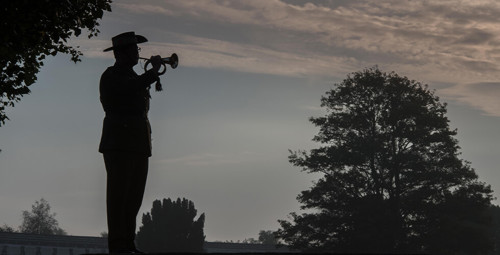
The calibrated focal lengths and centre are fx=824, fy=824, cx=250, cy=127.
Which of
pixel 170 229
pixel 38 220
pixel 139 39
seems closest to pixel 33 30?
pixel 139 39

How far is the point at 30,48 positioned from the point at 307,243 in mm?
35474

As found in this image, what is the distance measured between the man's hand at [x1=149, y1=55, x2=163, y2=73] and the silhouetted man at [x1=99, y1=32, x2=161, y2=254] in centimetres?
1

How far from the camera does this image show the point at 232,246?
115375 millimetres

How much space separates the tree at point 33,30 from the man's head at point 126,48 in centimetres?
599

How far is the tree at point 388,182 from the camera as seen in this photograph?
158 ft

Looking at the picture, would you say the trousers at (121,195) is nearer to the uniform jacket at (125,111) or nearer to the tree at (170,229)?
the uniform jacket at (125,111)

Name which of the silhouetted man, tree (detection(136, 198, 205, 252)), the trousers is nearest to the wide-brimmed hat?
the silhouetted man

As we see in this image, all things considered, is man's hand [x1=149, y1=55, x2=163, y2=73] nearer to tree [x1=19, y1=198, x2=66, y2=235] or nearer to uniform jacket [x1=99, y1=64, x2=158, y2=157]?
uniform jacket [x1=99, y1=64, x2=158, y2=157]

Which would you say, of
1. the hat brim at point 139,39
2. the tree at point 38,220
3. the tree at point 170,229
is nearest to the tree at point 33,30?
the hat brim at point 139,39

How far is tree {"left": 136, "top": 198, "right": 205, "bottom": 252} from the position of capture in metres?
82.9

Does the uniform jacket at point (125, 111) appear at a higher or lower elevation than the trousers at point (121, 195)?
higher

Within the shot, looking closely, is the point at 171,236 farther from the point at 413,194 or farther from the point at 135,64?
the point at 135,64

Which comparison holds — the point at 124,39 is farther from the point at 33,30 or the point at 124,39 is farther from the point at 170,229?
the point at 170,229

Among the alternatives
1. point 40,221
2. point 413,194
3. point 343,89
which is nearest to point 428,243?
point 413,194
